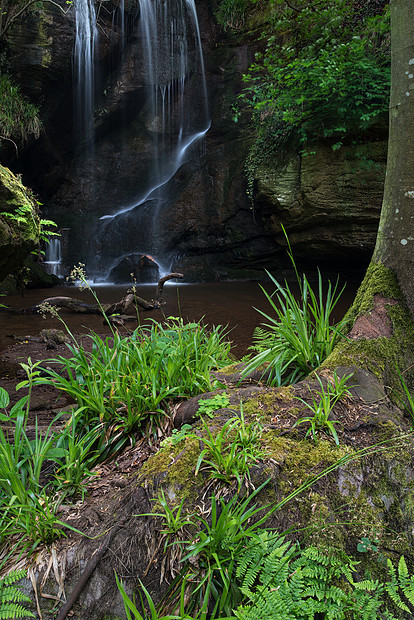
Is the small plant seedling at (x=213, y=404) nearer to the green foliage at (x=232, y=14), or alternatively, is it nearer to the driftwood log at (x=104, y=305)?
the driftwood log at (x=104, y=305)

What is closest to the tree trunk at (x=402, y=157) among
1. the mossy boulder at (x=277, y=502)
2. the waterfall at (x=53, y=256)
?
the mossy boulder at (x=277, y=502)

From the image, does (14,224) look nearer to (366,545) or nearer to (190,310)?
(190,310)

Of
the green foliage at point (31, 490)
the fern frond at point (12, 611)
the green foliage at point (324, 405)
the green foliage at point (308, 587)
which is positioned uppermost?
the green foliage at point (324, 405)

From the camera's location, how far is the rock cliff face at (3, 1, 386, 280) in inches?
360

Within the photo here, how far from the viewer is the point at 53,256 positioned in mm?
13500

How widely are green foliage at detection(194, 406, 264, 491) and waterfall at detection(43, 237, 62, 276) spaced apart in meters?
12.8

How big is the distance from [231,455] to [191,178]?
43.8ft

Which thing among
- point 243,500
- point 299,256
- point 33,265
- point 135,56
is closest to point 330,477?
point 243,500

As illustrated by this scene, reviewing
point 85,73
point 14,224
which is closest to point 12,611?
point 14,224

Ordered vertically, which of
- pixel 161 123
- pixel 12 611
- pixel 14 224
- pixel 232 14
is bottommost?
pixel 12 611

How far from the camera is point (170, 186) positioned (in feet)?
46.9

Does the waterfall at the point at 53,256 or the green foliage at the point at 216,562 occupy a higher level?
the green foliage at the point at 216,562

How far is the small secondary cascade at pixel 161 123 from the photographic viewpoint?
13680 millimetres

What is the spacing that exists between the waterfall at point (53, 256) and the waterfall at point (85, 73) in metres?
4.52
